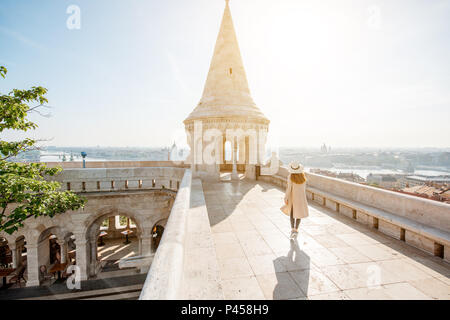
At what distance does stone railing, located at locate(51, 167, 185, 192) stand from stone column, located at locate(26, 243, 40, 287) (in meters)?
2.60

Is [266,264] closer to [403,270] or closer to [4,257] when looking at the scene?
[403,270]

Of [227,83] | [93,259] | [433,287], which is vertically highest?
[227,83]

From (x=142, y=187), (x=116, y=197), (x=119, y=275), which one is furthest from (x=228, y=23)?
(x=119, y=275)

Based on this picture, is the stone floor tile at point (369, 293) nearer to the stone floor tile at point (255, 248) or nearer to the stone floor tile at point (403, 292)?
the stone floor tile at point (403, 292)

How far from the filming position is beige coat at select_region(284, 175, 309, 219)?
3.93 metres

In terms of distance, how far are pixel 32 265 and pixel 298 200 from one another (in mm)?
11036

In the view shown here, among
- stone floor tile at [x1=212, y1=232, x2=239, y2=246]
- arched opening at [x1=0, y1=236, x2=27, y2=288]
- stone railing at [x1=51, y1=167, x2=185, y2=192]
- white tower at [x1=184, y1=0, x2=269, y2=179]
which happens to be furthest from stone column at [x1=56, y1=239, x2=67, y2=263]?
stone floor tile at [x1=212, y1=232, x2=239, y2=246]

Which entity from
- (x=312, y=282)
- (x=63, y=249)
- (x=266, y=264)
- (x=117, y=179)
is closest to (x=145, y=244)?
(x=117, y=179)

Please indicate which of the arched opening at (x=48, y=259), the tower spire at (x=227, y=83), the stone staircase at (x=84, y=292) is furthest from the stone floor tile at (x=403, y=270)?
the arched opening at (x=48, y=259)

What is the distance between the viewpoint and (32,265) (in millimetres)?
8305

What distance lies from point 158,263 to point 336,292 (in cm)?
217

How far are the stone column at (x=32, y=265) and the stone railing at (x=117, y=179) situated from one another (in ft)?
8.52

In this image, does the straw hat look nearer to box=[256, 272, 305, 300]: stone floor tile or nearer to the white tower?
box=[256, 272, 305, 300]: stone floor tile

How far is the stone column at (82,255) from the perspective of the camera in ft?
28.2
